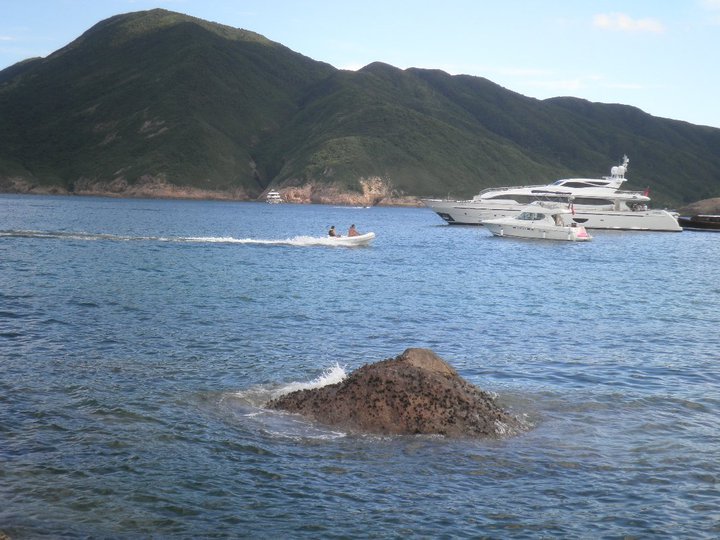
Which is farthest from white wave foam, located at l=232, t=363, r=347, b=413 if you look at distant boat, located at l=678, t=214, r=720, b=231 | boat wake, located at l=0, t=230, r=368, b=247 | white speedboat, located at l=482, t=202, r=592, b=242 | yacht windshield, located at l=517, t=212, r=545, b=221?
distant boat, located at l=678, t=214, r=720, b=231

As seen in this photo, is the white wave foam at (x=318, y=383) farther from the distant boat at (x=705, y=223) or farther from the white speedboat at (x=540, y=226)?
the distant boat at (x=705, y=223)

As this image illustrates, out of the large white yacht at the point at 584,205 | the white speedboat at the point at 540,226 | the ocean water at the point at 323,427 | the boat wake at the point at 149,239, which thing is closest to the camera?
the ocean water at the point at 323,427

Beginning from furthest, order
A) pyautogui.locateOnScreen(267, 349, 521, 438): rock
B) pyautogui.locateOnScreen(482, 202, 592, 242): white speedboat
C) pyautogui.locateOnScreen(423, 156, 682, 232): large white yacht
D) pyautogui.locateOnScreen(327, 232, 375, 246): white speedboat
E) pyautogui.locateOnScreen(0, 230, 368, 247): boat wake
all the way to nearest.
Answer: pyautogui.locateOnScreen(423, 156, 682, 232): large white yacht → pyautogui.locateOnScreen(482, 202, 592, 242): white speedboat → pyautogui.locateOnScreen(327, 232, 375, 246): white speedboat → pyautogui.locateOnScreen(0, 230, 368, 247): boat wake → pyautogui.locateOnScreen(267, 349, 521, 438): rock

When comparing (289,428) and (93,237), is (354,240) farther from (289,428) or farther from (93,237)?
(289,428)

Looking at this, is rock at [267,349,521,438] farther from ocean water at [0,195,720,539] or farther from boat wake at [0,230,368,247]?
boat wake at [0,230,368,247]

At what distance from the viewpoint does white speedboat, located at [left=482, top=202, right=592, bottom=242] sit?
74500mm

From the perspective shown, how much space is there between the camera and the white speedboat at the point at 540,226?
74.5 metres

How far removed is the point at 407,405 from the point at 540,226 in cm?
6317

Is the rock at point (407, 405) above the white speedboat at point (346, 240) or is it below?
below

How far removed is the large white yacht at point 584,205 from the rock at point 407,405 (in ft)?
267

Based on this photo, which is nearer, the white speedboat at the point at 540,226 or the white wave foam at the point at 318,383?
the white wave foam at the point at 318,383

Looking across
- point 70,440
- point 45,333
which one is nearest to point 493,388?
point 70,440

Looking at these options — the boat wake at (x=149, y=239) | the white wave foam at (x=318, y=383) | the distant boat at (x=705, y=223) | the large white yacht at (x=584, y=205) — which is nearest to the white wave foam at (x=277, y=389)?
the white wave foam at (x=318, y=383)

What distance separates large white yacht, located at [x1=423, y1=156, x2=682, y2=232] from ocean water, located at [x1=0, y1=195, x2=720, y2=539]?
61.1 meters
